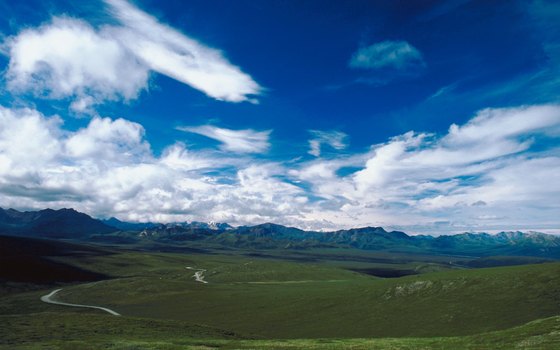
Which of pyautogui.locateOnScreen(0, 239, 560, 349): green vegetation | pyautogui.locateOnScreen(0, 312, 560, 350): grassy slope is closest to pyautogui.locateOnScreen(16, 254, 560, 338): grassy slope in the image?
pyautogui.locateOnScreen(0, 239, 560, 349): green vegetation

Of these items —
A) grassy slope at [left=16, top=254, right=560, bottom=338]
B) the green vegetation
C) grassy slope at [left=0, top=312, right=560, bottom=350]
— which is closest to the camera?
grassy slope at [left=0, top=312, right=560, bottom=350]

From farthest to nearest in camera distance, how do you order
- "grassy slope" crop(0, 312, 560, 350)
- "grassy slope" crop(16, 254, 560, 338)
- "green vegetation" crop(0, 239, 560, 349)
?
"grassy slope" crop(16, 254, 560, 338)
"green vegetation" crop(0, 239, 560, 349)
"grassy slope" crop(0, 312, 560, 350)

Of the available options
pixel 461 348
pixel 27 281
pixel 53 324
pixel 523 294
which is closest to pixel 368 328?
pixel 523 294

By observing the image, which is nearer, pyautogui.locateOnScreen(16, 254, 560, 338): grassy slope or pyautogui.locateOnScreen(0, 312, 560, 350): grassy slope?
pyautogui.locateOnScreen(0, 312, 560, 350): grassy slope

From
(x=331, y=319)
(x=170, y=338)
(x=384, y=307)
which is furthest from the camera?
(x=384, y=307)

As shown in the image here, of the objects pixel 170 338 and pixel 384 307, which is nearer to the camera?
pixel 170 338

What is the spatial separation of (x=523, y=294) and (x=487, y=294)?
7740mm

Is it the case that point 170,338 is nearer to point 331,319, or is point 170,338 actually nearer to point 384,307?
point 331,319

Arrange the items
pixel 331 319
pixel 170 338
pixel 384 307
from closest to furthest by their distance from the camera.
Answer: pixel 170 338 < pixel 331 319 < pixel 384 307

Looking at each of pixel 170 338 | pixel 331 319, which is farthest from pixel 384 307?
pixel 170 338

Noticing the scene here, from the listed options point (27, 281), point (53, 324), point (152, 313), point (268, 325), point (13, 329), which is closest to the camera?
point (13, 329)

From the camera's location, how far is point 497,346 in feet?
120

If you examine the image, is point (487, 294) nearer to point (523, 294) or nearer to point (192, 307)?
Result: point (523, 294)

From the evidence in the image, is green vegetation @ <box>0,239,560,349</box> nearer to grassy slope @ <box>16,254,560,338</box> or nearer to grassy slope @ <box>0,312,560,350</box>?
grassy slope @ <box>0,312,560,350</box>
